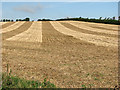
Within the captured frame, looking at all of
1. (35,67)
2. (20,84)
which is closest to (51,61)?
(35,67)

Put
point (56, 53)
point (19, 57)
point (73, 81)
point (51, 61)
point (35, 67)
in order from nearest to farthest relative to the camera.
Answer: point (73, 81) → point (35, 67) → point (51, 61) → point (19, 57) → point (56, 53)

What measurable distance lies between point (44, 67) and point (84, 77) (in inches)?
89.2

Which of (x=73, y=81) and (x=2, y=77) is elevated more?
(x=2, y=77)

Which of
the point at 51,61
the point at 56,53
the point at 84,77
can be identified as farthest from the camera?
the point at 56,53

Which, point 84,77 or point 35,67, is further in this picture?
point 35,67

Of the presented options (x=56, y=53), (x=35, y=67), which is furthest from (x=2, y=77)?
(x=56, y=53)

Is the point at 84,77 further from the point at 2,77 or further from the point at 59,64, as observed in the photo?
the point at 2,77

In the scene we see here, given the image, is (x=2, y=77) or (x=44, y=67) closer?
(x=2, y=77)

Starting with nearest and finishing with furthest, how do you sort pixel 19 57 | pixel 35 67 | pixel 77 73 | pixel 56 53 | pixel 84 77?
pixel 84 77 → pixel 77 73 → pixel 35 67 → pixel 19 57 → pixel 56 53

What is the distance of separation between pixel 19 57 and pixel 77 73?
4.31 metres

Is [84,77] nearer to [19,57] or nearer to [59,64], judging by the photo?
[59,64]

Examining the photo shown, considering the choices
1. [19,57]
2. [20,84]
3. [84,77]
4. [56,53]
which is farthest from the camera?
[56,53]

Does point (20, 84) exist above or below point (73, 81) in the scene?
above

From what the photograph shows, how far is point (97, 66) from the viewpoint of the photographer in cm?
857
